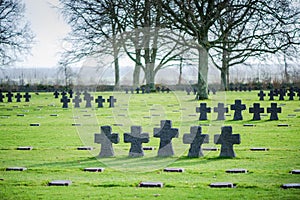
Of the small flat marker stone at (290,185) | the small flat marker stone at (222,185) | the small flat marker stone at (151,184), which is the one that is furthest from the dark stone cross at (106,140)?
the small flat marker stone at (290,185)

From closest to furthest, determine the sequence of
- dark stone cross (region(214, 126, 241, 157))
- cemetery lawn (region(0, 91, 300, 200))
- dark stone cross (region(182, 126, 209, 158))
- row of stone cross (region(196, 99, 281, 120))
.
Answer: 1. cemetery lawn (region(0, 91, 300, 200))
2. dark stone cross (region(214, 126, 241, 157))
3. dark stone cross (region(182, 126, 209, 158))
4. row of stone cross (region(196, 99, 281, 120))

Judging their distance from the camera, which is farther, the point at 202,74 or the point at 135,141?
the point at 202,74

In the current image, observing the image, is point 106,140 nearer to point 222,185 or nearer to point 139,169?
point 139,169

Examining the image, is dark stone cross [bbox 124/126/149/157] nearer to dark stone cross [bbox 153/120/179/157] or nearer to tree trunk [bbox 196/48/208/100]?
dark stone cross [bbox 153/120/179/157]

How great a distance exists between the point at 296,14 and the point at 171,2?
779cm

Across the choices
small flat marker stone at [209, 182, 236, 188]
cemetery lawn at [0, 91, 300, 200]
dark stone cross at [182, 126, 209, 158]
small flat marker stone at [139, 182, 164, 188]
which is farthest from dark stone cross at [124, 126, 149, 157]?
small flat marker stone at [209, 182, 236, 188]

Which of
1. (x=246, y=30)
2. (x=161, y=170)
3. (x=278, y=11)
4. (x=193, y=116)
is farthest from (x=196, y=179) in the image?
(x=246, y=30)

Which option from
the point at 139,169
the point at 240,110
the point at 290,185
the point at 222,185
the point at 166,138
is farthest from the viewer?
the point at 240,110

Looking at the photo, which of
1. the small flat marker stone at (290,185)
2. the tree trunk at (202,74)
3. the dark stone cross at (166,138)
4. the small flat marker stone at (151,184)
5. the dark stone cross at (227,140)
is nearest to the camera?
the small flat marker stone at (290,185)

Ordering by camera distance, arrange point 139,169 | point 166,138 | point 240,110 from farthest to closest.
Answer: point 240,110 < point 166,138 < point 139,169

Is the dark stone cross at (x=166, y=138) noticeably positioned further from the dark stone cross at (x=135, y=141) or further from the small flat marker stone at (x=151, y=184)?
the small flat marker stone at (x=151, y=184)

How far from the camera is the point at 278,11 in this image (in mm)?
34312

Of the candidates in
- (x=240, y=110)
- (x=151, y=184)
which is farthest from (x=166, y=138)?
(x=240, y=110)

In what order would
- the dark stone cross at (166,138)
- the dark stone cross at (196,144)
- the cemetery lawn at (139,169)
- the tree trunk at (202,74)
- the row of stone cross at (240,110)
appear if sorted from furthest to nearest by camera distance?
the tree trunk at (202,74) → the row of stone cross at (240,110) → the dark stone cross at (166,138) → the dark stone cross at (196,144) → the cemetery lawn at (139,169)
